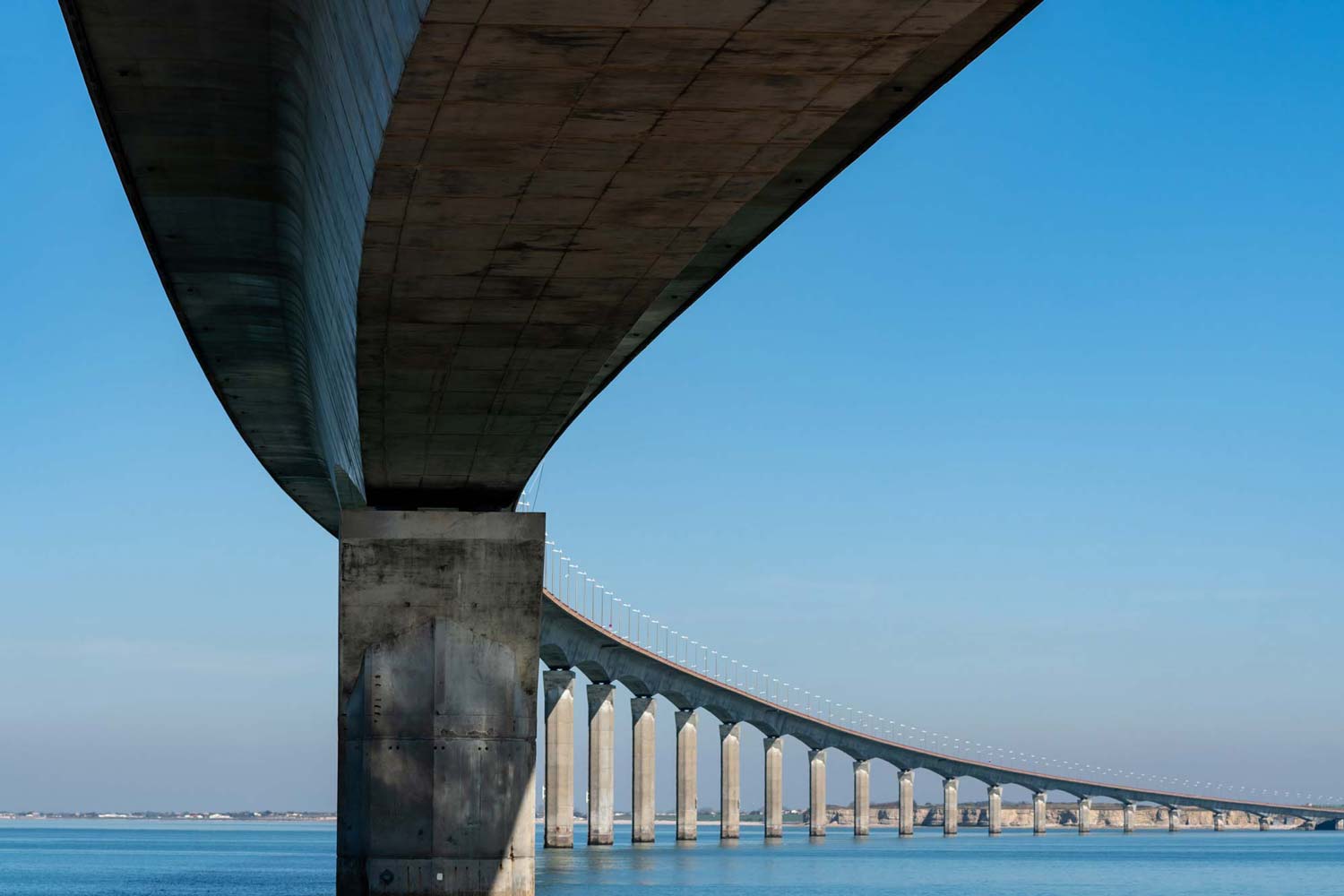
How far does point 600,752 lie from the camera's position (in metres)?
104

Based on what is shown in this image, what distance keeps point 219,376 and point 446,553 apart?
6.62m

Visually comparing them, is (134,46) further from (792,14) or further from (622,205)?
(792,14)

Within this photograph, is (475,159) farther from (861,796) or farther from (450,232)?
(861,796)

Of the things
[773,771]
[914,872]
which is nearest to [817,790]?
[773,771]

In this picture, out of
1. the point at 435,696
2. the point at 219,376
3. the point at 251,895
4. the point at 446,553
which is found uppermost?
the point at 219,376

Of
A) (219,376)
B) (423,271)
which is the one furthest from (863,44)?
(219,376)

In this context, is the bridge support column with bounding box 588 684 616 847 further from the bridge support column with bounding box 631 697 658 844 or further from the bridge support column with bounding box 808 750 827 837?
the bridge support column with bounding box 808 750 827 837

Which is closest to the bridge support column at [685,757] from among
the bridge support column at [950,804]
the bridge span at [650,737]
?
the bridge span at [650,737]

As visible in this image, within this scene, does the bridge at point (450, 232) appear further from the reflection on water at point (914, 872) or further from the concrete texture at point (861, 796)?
the concrete texture at point (861, 796)

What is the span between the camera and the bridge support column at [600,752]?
103 metres

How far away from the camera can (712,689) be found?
117625 mm

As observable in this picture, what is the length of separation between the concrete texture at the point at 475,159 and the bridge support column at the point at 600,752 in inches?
2973

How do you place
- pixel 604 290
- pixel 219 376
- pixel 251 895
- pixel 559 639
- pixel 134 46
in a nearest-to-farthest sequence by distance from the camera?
pixel 134 46
pixel 604 290
pixel 219 376
pixel 251 895
pixel 559 639

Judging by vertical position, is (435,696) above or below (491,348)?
below
